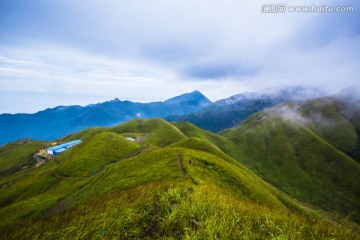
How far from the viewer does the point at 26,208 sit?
1532 inches

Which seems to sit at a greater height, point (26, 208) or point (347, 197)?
point (26, 208)

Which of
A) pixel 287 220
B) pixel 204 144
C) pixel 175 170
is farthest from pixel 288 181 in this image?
pixel 287 220

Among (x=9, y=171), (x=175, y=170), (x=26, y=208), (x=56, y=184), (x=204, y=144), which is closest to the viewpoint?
(x=175, y=170)

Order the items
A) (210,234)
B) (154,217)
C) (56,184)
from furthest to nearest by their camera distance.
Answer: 1. (56,184)
2. (154,217)
3. (210,234)

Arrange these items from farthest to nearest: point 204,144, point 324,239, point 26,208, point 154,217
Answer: point 204,144
point 26,208
point 154,217
point 324,239

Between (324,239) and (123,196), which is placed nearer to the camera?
(324,239)

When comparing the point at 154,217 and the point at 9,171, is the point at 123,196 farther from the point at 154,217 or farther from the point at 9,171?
the point at 9,171

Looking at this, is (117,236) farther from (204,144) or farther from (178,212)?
(204,144)

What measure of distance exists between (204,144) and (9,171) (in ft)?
644

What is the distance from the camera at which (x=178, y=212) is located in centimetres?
787

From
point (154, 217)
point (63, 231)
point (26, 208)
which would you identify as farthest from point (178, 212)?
point (26, 208)

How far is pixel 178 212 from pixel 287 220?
177 inches

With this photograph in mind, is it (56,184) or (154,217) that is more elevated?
(154,217)

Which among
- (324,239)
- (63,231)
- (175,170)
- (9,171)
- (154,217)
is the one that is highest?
(63,231)
